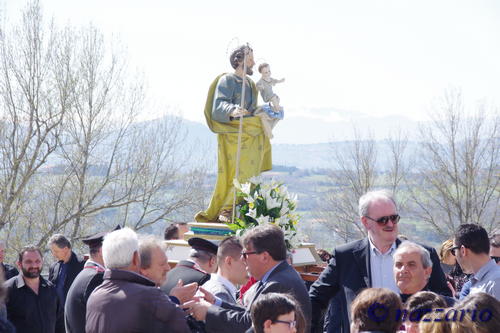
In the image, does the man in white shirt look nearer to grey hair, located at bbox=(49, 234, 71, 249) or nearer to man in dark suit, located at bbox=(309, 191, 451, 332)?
man in dark suit, located at bbox=(309, 191, 451, 332)

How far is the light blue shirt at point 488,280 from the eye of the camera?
4973mm

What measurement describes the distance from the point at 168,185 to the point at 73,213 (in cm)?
424

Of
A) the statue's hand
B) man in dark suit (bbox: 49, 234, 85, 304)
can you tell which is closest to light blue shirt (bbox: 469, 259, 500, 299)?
the statue's hand

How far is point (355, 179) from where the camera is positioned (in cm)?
3834

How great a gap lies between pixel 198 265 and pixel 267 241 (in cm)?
125

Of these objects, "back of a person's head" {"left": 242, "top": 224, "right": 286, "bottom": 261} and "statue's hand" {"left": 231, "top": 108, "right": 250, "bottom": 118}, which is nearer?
"back of a person's head" {"left": 242, "top": 224, "right": 286, "bottom": 261}

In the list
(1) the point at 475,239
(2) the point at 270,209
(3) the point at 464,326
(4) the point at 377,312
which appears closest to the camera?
(3) the point at 464,326

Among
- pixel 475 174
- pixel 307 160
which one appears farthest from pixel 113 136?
pixel 307 160

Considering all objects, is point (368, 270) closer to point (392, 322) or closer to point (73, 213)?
point (392, 322)

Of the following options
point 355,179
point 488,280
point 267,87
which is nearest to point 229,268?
point 488,280

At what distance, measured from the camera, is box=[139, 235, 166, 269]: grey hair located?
15.1ft

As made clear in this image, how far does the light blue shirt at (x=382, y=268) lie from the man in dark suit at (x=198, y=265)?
4.53 feet

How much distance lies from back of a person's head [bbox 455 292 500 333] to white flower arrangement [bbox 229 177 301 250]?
442 centimetres

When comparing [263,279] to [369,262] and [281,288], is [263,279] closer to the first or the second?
[281,288]
